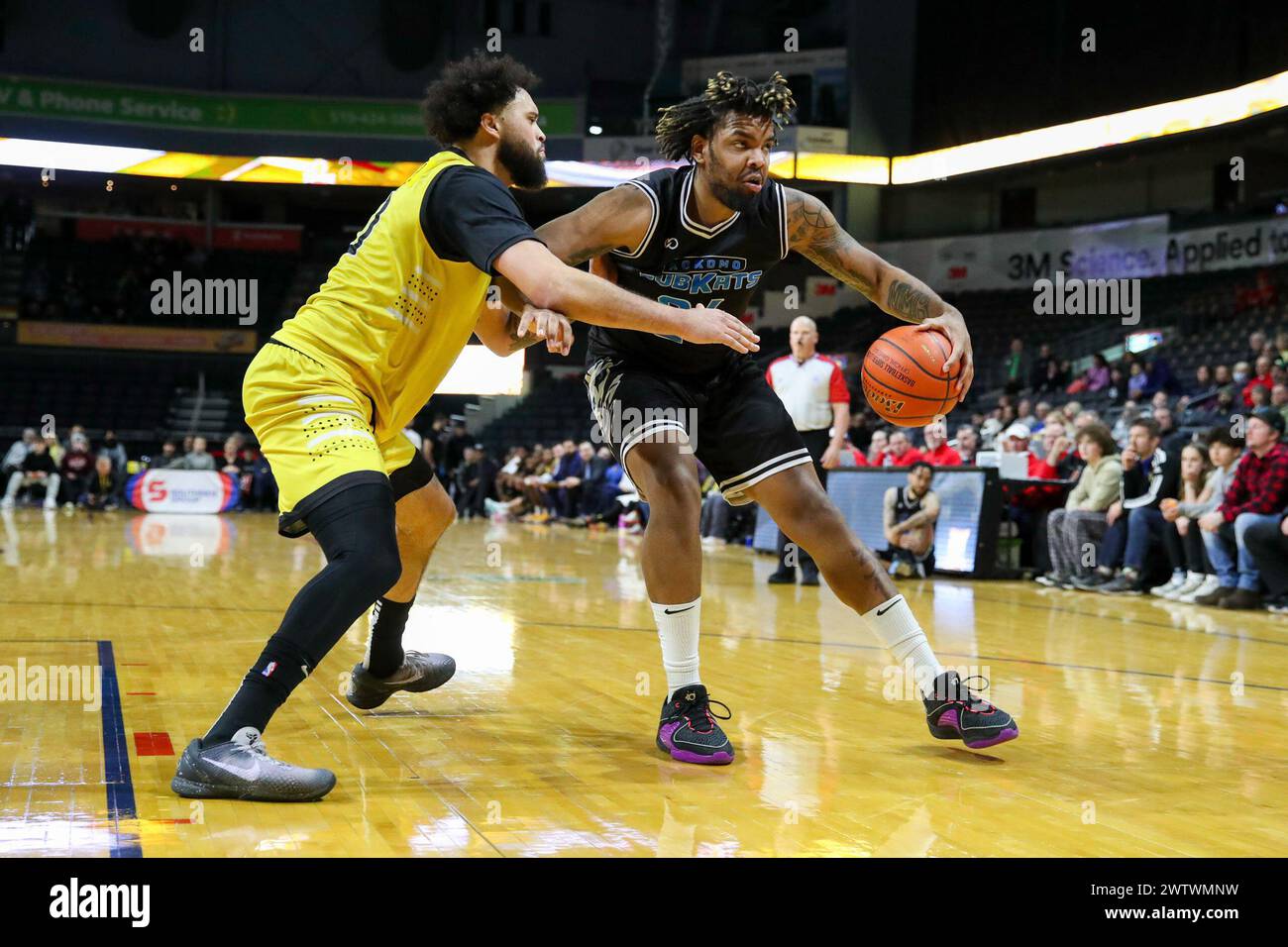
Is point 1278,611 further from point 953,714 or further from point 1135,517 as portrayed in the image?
point 953,714

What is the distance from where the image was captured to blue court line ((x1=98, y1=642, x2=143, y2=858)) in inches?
105

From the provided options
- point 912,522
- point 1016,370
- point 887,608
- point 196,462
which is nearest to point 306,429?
point 887,608

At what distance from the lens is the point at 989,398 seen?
24.1 meters

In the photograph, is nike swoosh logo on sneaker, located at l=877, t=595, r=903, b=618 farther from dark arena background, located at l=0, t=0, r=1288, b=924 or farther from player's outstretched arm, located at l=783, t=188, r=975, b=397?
player's outstretched arm, located at l=783, t=188, r=975, b=397

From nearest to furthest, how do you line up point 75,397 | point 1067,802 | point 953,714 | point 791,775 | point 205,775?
point 205,775
point 1067,802
point 791,775
point 953,714
point 75,397

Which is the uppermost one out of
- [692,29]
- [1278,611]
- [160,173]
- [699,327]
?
[692,29]

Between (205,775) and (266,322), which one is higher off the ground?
(266,322)

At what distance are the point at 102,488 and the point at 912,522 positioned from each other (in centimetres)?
1548

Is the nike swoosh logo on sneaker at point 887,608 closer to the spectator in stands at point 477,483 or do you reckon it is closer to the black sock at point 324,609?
the black sock at point 324,609

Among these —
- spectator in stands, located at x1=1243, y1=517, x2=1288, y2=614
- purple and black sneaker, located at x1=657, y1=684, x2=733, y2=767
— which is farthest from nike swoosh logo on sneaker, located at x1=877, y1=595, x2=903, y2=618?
Answer: spectator in stands, located at x1=1243, y1=517, x2=1288, y2=614

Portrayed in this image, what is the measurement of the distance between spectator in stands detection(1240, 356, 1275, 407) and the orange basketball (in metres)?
11.6

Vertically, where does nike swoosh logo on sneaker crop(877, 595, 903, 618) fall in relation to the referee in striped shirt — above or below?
below

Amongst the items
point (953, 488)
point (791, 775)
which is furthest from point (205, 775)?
point (953, 488)
